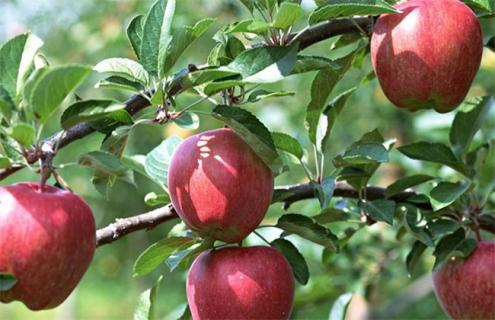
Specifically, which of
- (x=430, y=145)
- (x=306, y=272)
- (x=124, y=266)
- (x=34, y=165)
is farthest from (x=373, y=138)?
(x=124, y=266)

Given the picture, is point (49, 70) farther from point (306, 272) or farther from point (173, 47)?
point (306, 272)

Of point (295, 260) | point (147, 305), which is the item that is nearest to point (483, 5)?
point (295, 260)

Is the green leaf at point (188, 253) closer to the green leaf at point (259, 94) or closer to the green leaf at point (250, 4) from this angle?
the green leaf at point (259, 94)

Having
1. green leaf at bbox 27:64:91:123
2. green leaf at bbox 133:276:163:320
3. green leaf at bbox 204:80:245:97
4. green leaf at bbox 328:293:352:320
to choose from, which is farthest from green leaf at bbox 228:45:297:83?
green leaf at bbox 328:293:352:320

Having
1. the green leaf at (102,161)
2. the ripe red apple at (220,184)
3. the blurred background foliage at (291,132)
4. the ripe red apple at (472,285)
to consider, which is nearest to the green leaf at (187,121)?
the ripe red apple at (220,184)

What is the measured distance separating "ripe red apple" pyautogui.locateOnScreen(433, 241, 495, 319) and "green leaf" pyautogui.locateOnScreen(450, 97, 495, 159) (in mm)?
193

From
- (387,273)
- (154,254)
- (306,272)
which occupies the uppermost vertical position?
(154,254)

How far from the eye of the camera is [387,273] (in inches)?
91.7

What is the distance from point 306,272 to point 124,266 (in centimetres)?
381

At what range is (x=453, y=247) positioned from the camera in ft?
4.19

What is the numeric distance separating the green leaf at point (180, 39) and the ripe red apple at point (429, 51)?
0.82 feet

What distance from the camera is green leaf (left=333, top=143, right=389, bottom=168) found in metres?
1.14

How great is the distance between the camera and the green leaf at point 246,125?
102 cm

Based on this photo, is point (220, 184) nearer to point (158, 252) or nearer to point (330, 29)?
point (158, 252)
